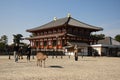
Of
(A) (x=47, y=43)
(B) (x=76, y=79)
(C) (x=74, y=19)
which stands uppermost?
(C) (x=74, y=19)

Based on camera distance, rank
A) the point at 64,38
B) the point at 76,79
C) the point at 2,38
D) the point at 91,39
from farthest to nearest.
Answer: the point at 2,38, the point at 91,39, the point at 64,38, the point at 76,79

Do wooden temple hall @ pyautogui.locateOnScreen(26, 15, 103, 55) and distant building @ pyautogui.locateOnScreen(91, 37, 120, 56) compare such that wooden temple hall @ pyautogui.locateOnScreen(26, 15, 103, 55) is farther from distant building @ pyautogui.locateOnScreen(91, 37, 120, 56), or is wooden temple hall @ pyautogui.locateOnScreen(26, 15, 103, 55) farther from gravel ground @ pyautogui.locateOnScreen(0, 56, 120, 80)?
gravel ground @ pyautogui.locateOnScreen(0, 56, 120, 80)

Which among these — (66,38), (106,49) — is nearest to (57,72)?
(66,38)

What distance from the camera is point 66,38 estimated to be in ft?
185

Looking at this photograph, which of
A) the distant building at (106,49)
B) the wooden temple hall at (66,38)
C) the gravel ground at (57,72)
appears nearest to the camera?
the gravel ground at (57,72)

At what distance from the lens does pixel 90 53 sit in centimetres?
5716

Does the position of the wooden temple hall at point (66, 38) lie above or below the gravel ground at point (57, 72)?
above

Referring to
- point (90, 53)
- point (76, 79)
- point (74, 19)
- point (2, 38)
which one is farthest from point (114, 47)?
point (76, 79)

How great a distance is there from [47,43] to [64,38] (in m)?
8.65

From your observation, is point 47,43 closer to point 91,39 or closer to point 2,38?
point 91,39

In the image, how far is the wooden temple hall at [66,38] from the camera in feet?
182

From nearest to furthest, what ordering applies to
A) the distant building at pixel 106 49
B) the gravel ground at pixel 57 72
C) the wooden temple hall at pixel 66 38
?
the gravel ground at pixel 57 72
the distant building at pixel 106 49
the wooden temple hall at pixel 66 38

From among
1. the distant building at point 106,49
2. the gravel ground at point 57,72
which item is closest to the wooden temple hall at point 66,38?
the distant building at point 106,49

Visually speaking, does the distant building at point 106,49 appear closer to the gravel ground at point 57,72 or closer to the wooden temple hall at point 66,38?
the wooden temple hall at point 66,38
